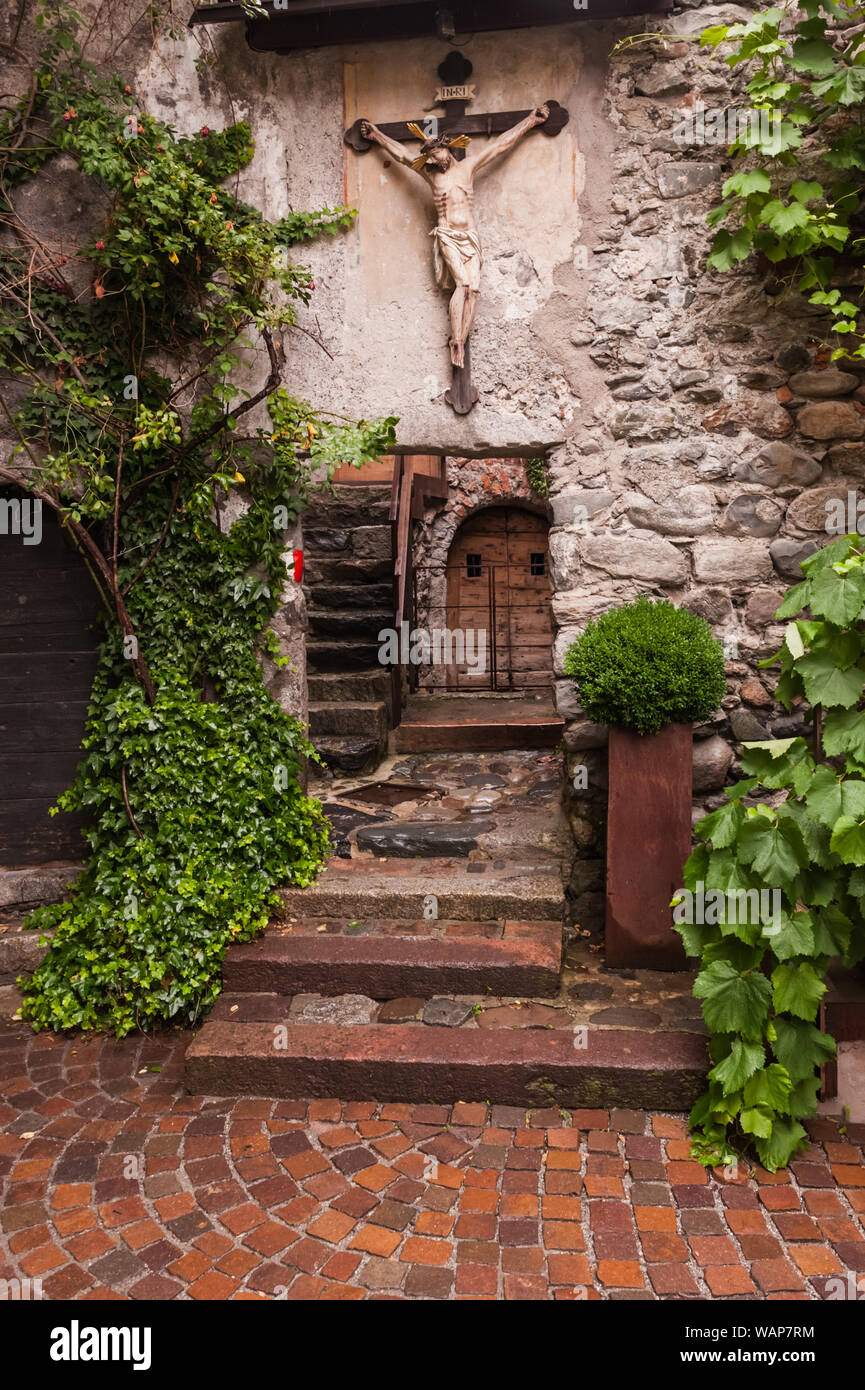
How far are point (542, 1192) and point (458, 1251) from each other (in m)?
0.35

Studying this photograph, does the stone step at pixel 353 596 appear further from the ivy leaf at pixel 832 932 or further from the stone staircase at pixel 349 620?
the ivy leaf at pixel 832 932

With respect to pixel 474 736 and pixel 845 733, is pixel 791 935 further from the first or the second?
pixel 474 736

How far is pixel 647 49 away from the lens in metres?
3.65

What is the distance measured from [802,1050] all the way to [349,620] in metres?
3.91

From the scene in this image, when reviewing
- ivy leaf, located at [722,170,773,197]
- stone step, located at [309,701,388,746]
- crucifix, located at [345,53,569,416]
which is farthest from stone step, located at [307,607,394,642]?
ivy leaf, located at [722,170,773,197]

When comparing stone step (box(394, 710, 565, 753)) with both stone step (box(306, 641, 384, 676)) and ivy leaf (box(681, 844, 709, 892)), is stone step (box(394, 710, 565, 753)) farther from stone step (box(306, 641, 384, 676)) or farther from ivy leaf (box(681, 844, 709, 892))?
ivy leaf (box(681, 844, 709, 892))

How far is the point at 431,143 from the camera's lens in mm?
3740

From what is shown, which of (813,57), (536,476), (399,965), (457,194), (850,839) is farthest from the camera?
(536,476)

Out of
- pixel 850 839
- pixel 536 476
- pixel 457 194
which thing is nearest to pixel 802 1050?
pixel 850 839

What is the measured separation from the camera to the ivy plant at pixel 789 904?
2658mm

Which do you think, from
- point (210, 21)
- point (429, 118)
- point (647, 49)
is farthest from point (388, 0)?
point (647, 49)

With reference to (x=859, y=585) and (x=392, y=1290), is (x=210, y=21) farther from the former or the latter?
(x=392, y=1290)

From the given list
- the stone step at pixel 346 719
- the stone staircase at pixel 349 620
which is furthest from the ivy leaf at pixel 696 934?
the stone step at pixel 346 719

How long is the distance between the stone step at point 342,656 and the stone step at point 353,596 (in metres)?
0.30
